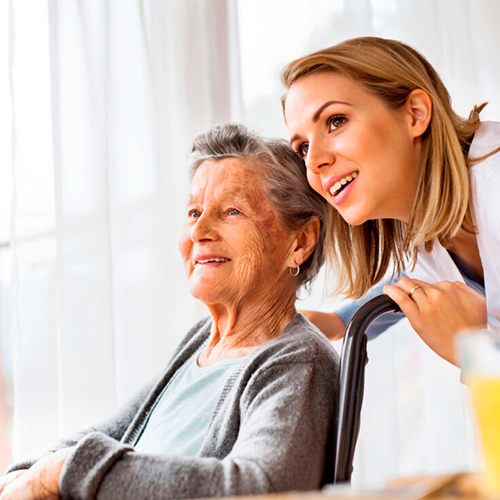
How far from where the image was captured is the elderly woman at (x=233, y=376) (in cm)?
94

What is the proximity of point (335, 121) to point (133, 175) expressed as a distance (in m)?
0.78

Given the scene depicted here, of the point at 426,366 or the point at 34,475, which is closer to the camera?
the point at 34,475

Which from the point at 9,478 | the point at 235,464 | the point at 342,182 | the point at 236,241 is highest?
the point at 342,182

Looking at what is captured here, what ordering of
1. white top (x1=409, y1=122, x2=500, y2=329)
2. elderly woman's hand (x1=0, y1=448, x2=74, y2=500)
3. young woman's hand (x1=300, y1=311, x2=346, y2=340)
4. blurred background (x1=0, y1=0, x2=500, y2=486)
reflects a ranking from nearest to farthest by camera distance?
elderly woman's hand (x1=0, y1=448, x2=74, y2=500) < white top (x1=409, y1=122, x2=500, y2=329) < young woman's hand (x1=300, y1=311, x2=346, y2=340) < blurred background (x1=0, y1=0, x2=500, y2=486)

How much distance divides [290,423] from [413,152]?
0.70 m

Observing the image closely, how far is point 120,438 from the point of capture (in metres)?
1.43

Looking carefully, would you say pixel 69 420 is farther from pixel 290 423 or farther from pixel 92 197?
pixel 290 423

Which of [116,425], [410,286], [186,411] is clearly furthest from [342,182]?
[116,425]

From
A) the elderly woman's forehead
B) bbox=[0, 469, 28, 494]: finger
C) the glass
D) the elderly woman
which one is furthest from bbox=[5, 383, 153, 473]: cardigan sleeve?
the glass

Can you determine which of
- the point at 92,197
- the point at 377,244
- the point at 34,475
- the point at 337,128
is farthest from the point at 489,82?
the point at 34,475

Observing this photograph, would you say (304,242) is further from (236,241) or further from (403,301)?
(403,301)

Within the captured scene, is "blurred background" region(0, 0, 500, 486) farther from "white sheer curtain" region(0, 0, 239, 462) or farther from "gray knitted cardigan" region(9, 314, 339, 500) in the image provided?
"gray knitted cardigan" region(9, 314, 339, 500)

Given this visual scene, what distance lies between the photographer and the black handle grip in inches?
39.5

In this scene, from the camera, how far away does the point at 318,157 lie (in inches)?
51.6
